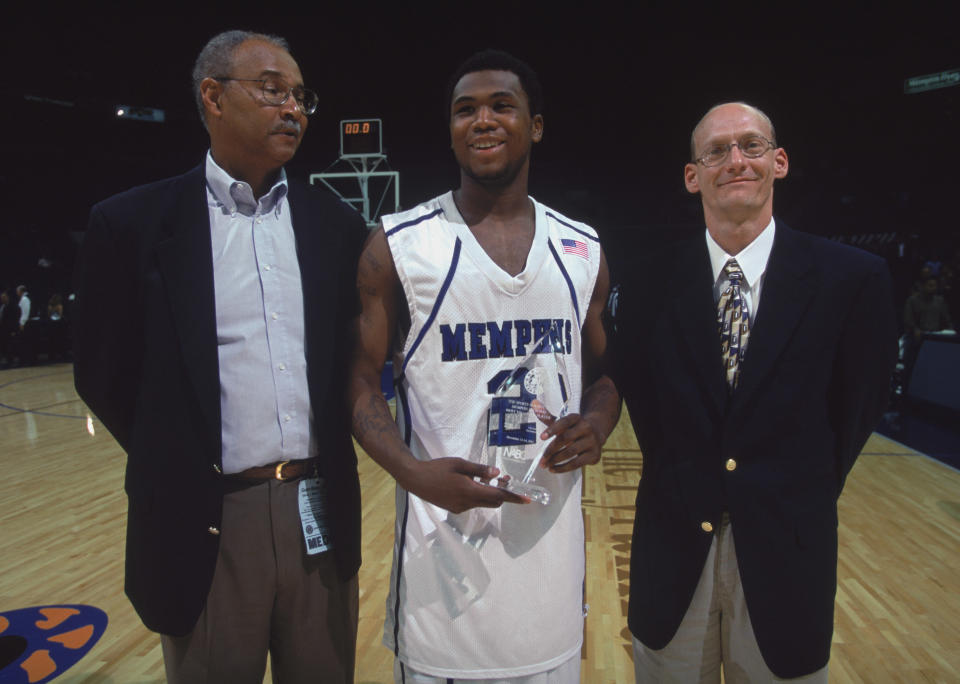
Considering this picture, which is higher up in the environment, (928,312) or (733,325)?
(733,325)

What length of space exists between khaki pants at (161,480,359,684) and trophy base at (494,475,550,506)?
0.41 m

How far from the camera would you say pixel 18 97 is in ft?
37.3

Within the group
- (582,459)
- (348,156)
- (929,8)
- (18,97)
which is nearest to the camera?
(582,459)

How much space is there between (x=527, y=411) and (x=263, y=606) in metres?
0.70

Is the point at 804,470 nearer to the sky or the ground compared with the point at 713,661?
nearer to the sky

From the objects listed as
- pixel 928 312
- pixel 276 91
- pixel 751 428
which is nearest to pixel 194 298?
pixel 276 91

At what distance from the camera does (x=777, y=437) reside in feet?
4.43

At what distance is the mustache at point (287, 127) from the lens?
147 cm

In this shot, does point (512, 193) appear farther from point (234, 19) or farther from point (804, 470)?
point (234, 19)

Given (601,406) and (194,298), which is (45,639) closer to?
(194,298)

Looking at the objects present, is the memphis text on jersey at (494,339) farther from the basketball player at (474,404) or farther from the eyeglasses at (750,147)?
the eyeglasses at (750,147)

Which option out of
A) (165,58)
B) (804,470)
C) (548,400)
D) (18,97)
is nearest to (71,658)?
(548,400)

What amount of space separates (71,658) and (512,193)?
Answer: 259cm

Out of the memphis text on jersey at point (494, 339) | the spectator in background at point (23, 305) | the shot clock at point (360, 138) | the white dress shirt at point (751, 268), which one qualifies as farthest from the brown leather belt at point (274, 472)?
the spectator in background at point (23, 305)
